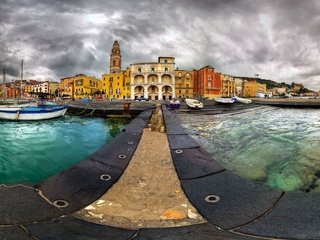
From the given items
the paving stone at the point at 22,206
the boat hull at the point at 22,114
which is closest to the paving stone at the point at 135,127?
the paving stone at the point at 22,206

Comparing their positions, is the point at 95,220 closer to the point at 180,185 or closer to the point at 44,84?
the point at 180,185

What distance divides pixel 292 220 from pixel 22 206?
12.1ft

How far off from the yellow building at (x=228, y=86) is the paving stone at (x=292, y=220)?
10487 cm

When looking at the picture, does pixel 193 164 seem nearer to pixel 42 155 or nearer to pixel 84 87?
pixel 42 155

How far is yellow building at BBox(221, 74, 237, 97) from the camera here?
108375mm

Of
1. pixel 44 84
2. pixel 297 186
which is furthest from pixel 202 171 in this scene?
pixel 44 84

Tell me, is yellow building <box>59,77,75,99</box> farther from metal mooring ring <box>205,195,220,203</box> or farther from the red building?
metal mooring ring <box>205,195,220,203</box>

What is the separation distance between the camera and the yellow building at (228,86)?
108375 mm

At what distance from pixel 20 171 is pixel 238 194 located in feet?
24.4

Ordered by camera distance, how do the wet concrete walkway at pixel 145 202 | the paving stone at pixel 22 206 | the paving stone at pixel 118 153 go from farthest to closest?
the paving stone at pixel 118 153
the wet concrete walkway at pixel 145 202
the paving stone at pixel 22 206

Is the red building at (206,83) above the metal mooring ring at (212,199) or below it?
above

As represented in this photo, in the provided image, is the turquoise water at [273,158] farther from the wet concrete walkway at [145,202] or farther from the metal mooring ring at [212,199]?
the metal mooring ring at [212,199]

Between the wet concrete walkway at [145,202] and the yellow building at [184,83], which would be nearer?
the wet concrete walkway at [145,202]

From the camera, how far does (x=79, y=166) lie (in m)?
6.36
